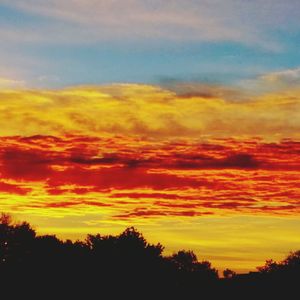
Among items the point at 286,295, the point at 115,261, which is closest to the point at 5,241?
the point at 115,261

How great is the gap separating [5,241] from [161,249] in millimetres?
24048

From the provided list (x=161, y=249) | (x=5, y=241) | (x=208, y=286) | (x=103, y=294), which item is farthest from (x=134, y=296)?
(x=5, y=241)

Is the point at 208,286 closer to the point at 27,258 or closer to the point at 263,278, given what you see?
the point at 263,278

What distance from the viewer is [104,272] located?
91438 millimetres

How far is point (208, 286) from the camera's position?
8475 cm

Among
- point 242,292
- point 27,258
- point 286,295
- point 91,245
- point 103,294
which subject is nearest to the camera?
point 286,295

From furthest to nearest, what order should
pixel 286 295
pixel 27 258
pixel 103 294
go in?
pixel 27 258
pixel 103 294
pixel 286 295

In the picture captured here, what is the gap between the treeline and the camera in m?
80.8

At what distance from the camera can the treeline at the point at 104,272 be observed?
265 ft

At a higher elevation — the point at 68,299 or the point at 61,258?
the point at 61,258

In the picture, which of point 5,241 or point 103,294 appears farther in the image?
point 5,241

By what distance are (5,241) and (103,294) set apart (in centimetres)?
3121

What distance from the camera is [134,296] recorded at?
268 feet

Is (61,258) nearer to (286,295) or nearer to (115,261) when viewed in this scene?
(115,261)
